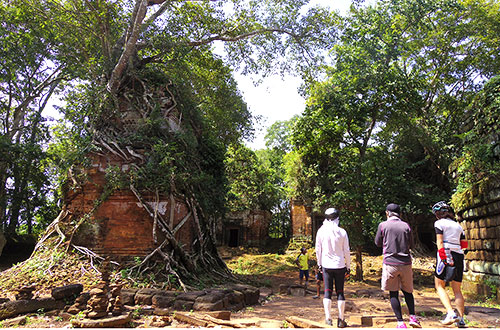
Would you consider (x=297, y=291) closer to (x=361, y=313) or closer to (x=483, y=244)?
(x=361, y=313)

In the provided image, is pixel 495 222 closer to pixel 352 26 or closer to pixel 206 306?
pixel 206 306

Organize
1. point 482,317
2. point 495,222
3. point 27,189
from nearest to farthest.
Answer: point 482,317
point 495,222
point 27,189

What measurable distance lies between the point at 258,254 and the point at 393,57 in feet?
40.1

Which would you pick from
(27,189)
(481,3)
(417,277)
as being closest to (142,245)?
(27,189)

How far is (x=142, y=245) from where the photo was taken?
7.95 m

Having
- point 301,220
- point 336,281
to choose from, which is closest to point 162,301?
point 336,281

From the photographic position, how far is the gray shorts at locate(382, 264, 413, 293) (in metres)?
4.04

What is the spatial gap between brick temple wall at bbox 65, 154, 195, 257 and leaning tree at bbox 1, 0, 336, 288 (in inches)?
1.0

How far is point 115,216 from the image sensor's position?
26.8 ft

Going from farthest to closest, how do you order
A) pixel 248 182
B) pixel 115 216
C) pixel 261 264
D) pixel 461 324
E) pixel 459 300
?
1. pixel 248 182
2. pixel 261 264
3. pixel 115 216
4. pixel 459 300
5. pixel 461 324

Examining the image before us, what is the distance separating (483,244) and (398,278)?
578 cm

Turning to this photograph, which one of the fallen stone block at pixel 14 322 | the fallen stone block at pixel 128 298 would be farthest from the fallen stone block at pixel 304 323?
the fallen stone block at pixel 14 322

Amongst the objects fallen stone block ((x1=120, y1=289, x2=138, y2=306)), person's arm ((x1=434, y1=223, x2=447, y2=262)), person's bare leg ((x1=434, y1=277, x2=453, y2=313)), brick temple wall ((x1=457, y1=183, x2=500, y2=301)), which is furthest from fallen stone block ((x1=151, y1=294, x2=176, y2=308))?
brick temple wall ((x1=457, y1=183, x2=500, y2=301))

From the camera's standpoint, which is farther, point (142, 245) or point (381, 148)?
point (381, 148)
